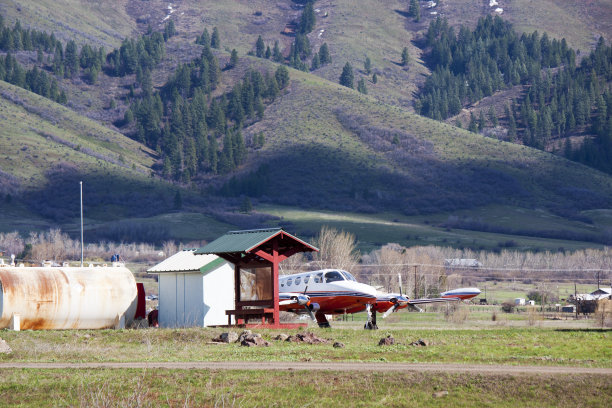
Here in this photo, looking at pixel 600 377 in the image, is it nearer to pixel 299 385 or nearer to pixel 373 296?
pixel 299 385

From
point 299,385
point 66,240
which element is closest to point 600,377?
point 299,385

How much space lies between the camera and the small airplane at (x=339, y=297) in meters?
42.2

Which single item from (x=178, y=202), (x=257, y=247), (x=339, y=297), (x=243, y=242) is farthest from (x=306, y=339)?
(x=178, y=202)

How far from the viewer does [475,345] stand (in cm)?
3164

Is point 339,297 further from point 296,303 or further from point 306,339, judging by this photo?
point 306,339

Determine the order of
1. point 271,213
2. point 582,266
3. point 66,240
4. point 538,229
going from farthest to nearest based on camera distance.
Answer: point 271,213 → point 538,229 → point 66,240 → point 582,266

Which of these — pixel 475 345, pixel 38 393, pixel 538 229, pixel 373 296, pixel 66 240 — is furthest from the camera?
pixel 538 229

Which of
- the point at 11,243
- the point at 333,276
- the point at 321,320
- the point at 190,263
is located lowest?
the point at 321,320

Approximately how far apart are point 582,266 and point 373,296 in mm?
78822

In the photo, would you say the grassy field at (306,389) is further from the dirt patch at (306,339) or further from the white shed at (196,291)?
the white shed at (196,291)

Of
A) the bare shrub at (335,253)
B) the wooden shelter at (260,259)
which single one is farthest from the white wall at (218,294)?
the bare shrub at (335,253)

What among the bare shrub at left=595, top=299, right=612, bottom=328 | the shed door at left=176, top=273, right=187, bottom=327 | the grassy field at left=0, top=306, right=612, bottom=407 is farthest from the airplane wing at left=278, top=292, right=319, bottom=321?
the bare shrub at left=595, top=299, right=612, bottom=328

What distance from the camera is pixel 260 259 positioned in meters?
41.4

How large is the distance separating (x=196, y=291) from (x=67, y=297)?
18.6 feet
